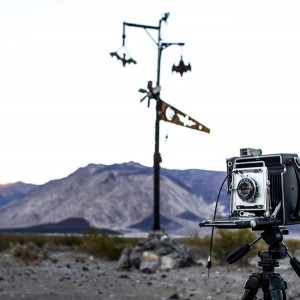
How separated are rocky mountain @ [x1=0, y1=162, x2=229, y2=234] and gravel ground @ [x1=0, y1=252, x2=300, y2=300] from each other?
211 ft

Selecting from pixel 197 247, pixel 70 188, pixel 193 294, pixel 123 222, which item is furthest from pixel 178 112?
pixel 70 188

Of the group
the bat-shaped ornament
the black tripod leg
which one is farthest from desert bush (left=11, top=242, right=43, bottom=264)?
the black tripod leg

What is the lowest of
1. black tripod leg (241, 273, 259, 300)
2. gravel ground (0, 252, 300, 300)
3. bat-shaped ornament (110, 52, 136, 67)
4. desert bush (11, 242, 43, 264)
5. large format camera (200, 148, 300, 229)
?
gravel ground (0, 252, 300, 300)

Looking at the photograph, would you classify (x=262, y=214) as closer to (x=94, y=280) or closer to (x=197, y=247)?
(x=94, y=280)

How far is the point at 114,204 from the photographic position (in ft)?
282

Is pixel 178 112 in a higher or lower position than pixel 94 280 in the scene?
higher

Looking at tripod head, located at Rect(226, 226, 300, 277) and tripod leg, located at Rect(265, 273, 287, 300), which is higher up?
tripod head, located at Rect(226, 226, 300, 277)

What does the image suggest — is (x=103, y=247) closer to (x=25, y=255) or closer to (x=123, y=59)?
(x=25, y=255)

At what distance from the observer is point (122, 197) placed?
88062 millimetres

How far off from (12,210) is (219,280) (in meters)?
82.5

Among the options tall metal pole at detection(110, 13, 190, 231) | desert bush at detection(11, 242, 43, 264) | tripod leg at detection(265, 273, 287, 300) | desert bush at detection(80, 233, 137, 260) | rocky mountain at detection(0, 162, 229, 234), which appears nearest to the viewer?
tripod leg at detection(265, 273, 287, 300)

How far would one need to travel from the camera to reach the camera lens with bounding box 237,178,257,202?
483cm

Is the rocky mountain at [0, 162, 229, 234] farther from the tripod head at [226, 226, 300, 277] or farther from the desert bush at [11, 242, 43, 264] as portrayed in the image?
the tripod head at [226, 226, 300, 277]

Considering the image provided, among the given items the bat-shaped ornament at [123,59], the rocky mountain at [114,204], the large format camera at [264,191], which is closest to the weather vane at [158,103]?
the bat-shaped ornament at [123,59]
